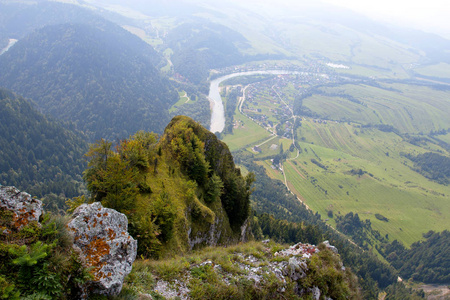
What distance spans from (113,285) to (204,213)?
72.1 ft

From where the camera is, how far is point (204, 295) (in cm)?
1559

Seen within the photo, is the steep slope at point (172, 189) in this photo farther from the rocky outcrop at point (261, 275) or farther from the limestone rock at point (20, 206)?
the limestone rock at point (20, 206)

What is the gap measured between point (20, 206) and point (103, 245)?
4.48m

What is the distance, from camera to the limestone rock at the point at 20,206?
1115 cm

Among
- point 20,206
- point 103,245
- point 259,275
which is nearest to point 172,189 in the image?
point 259,275

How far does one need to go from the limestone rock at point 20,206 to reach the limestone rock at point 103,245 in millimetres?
1821

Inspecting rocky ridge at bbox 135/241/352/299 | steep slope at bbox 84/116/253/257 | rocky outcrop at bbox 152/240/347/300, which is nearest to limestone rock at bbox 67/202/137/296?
rocky ridge at bbox 135/241/352/299

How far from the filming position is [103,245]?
13.1m

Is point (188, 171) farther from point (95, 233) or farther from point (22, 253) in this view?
point (22, 253)

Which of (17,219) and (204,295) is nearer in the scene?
(17,219)

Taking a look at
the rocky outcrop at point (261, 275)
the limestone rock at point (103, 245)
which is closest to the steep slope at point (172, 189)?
the rocky outcrop at point (261, 275)

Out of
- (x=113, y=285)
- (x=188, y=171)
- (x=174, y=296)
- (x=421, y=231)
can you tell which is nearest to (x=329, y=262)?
(x=174, y=296)

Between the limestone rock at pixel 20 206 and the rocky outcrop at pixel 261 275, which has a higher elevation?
the limestone rock at pixel 20 206

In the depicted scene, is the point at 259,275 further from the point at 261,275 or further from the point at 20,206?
the point at 20,206
